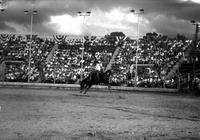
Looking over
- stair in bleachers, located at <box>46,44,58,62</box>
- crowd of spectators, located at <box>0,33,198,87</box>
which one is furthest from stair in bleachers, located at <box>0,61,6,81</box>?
stair in bleachers, located at <box>46,44,58,62</box>

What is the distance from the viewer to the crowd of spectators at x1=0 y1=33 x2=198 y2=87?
39500 millimetres

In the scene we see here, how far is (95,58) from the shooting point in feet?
145

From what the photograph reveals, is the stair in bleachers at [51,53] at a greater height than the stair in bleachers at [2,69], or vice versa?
the stair in bleachers at [51,53]

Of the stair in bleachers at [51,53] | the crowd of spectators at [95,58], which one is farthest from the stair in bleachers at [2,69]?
the stair in bleachers at [51,53]

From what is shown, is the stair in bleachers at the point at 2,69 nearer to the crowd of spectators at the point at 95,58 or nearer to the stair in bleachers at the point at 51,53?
the crowd of spectators at the point at 95,58

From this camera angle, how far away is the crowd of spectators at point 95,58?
39.5 metres

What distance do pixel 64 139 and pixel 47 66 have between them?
37.1m

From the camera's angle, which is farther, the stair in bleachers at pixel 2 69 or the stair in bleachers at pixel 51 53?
the stair in bleachers at pixel 51 53

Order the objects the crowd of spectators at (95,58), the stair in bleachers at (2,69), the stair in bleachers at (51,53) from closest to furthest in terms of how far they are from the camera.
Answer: the crowd of spectators at (95,58)
the stair in bleachers at (2,69)
the stair in bleachers at (51,53)

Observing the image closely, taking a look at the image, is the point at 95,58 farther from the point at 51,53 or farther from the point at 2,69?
the point at 2,69

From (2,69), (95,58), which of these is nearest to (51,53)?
(2,69)

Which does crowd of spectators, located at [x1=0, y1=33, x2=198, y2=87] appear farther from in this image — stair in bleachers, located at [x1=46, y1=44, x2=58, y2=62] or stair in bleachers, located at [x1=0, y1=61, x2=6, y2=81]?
stair in bleachers, located at [x1=0, y1=61, x2=6, y2=81]

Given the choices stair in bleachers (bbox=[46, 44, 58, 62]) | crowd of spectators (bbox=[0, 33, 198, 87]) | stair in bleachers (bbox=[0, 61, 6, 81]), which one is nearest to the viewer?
crowd of spectators (bbox=[0, 33, 198, 87])

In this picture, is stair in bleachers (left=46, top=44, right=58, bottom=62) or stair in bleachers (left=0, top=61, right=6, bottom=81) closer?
stair in bleachers (left=0, top=61, right=6, bottom=81)
